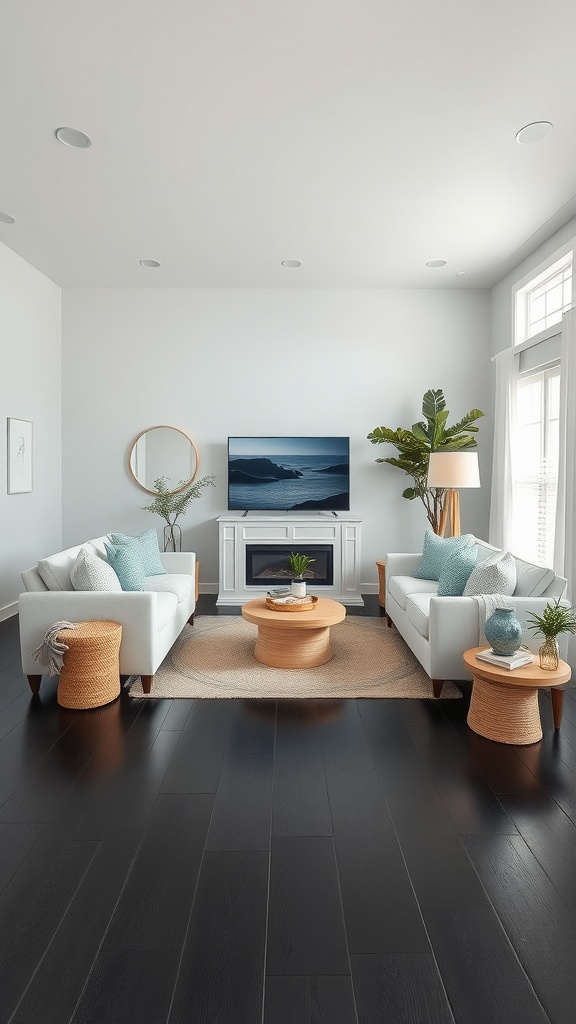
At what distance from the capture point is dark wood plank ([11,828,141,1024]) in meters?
1.38

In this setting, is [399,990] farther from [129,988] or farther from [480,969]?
[129,988]

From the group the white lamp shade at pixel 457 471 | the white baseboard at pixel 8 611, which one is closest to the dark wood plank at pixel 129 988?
the white lamp shade at pixel 457 471

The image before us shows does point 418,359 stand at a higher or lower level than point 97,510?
higher

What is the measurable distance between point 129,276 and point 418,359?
121 inches

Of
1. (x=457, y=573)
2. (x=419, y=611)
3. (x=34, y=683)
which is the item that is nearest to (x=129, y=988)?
(x=34, y=683)

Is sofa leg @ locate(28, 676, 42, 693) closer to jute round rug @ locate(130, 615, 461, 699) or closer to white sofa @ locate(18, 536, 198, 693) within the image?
white sofa @ locate(18, 536, 198, 693)

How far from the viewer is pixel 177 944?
1562 mm

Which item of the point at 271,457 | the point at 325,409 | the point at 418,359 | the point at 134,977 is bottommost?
the point at 134,977

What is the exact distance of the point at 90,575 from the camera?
3426 mm

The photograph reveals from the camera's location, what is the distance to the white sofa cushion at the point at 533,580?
3.26 m

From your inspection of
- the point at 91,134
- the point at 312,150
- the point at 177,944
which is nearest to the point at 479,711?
the point at 177,944

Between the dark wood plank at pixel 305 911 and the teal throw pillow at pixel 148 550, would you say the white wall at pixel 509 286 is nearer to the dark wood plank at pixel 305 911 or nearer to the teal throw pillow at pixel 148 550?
the teal throw pillow at pixel 148 550

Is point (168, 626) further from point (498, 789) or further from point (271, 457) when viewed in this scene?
point (271, 457)

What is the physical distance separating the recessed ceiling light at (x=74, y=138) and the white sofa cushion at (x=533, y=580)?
3534mm
